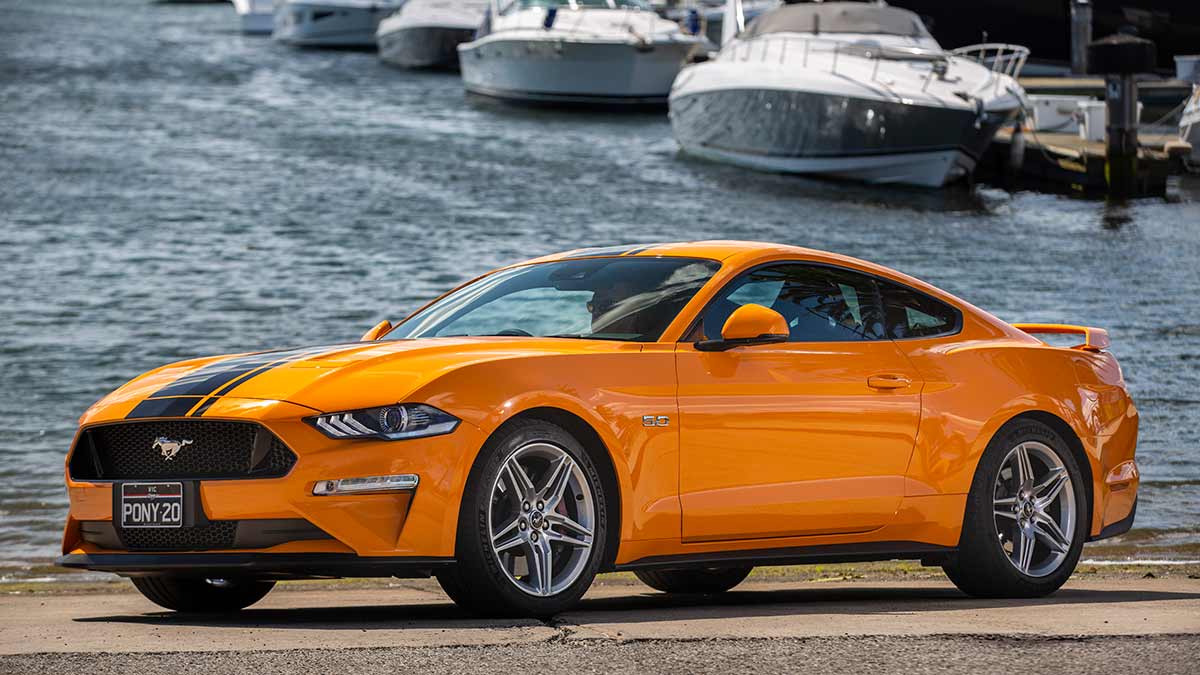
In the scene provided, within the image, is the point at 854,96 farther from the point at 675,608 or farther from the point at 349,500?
the point at 349,500

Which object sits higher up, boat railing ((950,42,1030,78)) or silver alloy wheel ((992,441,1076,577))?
silver alloy wheel ((992,441,1076,577))

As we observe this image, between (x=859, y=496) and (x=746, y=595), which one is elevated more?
(x=859, y=496)

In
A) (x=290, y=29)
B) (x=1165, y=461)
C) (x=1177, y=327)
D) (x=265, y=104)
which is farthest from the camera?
(x=290, y=29)

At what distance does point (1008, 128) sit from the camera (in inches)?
1567

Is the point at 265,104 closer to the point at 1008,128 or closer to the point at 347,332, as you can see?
the point at 1008,128

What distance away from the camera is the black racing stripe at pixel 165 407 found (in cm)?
627

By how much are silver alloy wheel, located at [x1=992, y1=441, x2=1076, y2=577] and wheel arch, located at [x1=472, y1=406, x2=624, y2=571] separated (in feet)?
6.14

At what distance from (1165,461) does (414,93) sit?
4705 centimetres

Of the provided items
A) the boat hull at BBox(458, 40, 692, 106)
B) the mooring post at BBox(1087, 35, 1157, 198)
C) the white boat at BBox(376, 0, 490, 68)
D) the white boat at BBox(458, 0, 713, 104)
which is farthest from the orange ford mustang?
the white boat at BBox(376, 0, 490, 68)

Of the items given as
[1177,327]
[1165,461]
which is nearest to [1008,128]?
[1177,327]

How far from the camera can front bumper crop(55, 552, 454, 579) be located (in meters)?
6.05

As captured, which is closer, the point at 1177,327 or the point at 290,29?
the point at 1177,327

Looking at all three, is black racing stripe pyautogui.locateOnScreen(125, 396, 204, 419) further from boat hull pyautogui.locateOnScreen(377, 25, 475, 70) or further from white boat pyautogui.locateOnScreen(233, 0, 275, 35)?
white boat pyautogui.locateOnScreen(233, 0, 275, 35)

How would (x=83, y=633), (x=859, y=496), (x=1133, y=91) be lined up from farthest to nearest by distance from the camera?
(x=1133, y=91) < (x=859, y=496) < (x=83, y=633)
